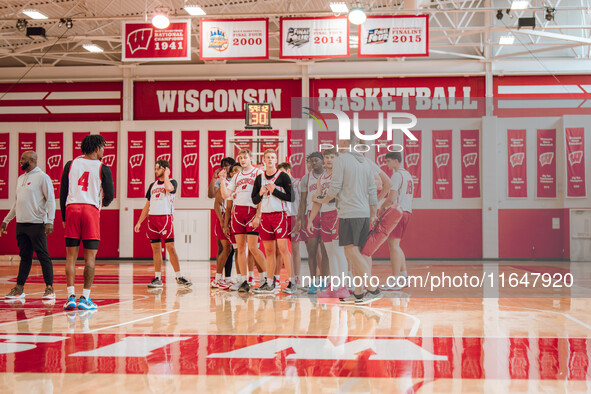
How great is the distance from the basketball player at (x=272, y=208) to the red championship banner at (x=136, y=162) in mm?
10810

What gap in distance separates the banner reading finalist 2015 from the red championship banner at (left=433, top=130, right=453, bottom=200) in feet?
13.9

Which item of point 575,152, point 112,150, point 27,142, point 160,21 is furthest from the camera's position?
point 27,142

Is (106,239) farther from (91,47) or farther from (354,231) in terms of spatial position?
(354,231)

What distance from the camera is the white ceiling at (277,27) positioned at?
49.0ft

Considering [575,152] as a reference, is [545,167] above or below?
below

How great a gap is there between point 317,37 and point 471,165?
390 centimetres

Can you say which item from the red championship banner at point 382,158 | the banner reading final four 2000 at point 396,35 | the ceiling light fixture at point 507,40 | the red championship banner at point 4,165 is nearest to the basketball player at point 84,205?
the red championship banner at point 382,158

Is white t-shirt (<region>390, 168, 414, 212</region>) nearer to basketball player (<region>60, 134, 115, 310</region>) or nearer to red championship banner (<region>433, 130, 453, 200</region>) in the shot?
red championship banner (<region>433, 130, 453, 200</region>)

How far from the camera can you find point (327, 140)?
7.29 meters

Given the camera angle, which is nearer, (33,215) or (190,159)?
(33,215)

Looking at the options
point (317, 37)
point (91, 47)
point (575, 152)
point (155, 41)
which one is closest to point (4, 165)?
point (91, 47)

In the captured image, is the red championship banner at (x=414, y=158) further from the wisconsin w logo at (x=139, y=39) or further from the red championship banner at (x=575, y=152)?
the wisconsin w logo at (x=139, y=39)

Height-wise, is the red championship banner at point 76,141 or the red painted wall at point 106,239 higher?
the red championship banner at point 76,141

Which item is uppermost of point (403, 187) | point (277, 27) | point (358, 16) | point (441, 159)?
point (277, 27)
